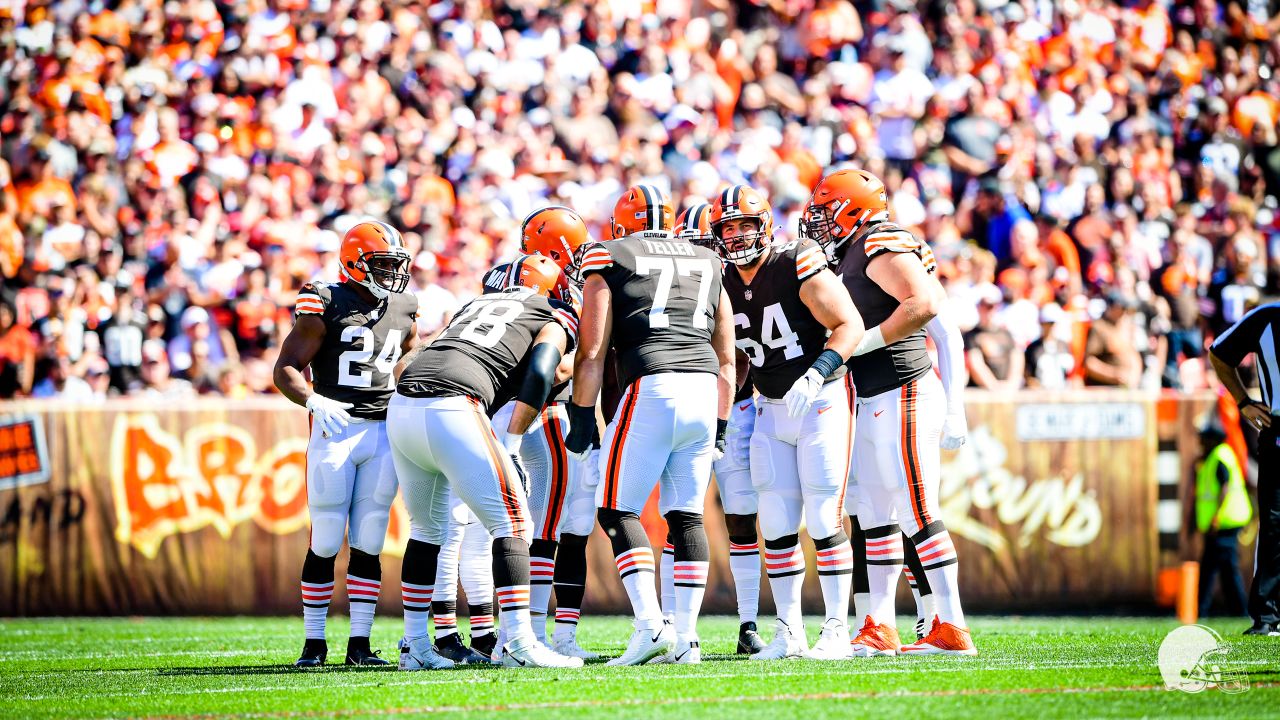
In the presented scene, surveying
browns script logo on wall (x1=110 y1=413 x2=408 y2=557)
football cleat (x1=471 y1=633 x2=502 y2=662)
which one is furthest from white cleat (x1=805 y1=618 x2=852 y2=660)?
browns script logo on wall (x1=110 y1=413 x2=408 y2=557)

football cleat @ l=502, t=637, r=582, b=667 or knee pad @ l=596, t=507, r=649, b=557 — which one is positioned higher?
knee pad @ l=596, t=507, r=649, b=557

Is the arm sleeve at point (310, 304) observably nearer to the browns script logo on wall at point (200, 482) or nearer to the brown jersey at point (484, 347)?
the brown jersey at point (484, 347)

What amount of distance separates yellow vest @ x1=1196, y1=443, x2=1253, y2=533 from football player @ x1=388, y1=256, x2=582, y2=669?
20.2ft

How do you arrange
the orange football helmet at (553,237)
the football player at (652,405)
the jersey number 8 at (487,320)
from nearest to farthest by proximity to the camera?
the football player at (652,405) < the jersey number 8 at (487,320) < the orange football helmet at (553,237)

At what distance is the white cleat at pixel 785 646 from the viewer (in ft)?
24.6

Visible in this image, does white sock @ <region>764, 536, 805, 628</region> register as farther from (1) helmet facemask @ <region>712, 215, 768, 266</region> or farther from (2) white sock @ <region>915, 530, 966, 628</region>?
(1) helmet facemask @ <region>712, 215, 768, 266</region>

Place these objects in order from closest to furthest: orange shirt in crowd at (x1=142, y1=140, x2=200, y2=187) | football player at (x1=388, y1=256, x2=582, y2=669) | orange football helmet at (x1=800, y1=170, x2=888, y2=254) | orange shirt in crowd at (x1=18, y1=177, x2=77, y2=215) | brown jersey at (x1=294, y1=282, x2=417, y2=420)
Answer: football player at (x1=388, y1=256, x2=582, y2=669) < brown jersey at (x1=294, y1=282, x2=417, y2=420) < orange football helmet at (x1=800, y1=170, x2=888, y2=254) < orange shirt in crowd at (x1=18, y1=177, x2=77, y2=215) < orange shirt in crowd at (x1=142, y1=140, x2=200, y2=187)

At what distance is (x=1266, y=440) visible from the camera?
8.66 metres

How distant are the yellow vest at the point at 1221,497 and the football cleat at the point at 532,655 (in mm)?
6189

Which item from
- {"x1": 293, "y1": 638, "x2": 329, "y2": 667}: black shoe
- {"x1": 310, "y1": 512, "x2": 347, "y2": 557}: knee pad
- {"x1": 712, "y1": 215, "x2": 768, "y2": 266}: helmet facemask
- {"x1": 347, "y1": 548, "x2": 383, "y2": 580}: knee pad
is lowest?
{"x1": 293, "y1": 638, "x2": 329, "y2": 667}: black shoe

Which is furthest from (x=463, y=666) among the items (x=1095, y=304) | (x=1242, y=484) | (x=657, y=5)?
(x=657, y=5)

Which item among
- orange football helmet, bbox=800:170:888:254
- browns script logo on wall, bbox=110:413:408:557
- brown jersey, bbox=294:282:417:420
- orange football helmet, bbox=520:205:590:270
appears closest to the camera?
brown jersey, bbox=294:282:417:420

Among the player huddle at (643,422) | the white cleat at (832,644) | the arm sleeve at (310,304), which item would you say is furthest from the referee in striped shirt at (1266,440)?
the arm sleeve at (310,304)

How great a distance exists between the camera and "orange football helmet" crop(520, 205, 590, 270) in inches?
319
